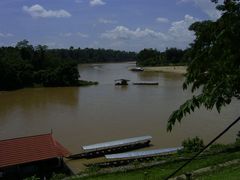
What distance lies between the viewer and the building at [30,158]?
1633 cm

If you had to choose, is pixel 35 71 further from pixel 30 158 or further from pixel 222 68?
Result: pixel 222 68

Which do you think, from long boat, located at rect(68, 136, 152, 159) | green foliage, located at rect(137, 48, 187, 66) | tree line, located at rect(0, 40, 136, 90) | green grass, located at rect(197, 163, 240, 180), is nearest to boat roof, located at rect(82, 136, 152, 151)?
long boat, located at rect(68, 136, 152, 159)

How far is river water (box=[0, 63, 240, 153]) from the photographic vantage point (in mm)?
23812

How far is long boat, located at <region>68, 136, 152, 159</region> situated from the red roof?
121 inches

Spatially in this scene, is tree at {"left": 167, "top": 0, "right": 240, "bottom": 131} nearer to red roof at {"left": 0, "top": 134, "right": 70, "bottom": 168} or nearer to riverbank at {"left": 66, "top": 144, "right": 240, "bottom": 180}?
riverbank at {"left": 66, "top": 144, "right": 240, "bottom": 180}

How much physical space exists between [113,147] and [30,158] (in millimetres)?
5568

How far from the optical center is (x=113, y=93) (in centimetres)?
4806

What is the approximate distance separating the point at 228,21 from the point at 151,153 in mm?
13704

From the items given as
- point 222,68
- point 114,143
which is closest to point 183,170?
point 222,68

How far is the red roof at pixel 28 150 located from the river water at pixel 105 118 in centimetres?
395

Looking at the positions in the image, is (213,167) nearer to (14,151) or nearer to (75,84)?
(14,151)

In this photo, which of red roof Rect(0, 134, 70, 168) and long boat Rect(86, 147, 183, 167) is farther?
long boat Rect(86, 147, 183, 167)

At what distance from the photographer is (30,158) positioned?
16.5m

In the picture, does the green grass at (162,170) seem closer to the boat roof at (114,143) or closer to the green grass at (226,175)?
the green grass at (226,175)
